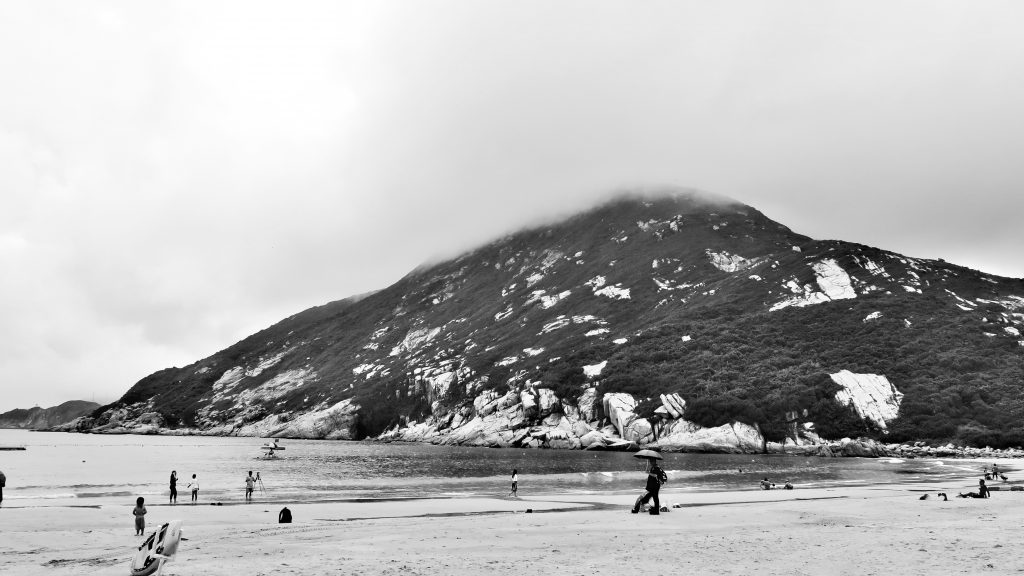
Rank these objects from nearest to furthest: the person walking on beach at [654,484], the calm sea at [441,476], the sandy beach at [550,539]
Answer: the sandy beach at [550,539] → the person walking on beach at [654,484] → the calm sea at [441,476]

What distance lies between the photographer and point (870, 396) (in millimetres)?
126562

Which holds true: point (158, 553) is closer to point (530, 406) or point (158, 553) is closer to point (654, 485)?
point (654, 485)

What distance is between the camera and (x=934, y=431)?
113062 millimetres

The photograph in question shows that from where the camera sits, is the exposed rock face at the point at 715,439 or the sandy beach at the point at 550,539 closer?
the sandy beach at the point at 550,539

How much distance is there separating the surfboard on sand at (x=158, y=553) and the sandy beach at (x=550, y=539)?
6.17 feet

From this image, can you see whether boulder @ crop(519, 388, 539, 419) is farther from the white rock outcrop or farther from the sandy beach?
the sandy beach

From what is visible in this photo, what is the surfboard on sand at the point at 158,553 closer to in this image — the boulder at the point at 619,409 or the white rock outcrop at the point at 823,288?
the boulder at the point at 619,409

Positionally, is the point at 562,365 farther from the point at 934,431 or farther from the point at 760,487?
the point at 760,487

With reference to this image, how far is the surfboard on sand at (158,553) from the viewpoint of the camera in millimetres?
16062

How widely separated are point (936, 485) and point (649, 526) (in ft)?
137

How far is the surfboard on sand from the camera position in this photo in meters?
16.1

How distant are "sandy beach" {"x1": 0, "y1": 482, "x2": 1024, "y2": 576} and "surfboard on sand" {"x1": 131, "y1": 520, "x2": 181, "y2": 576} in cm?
188

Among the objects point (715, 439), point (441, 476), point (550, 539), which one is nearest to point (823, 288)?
point (715, 439)

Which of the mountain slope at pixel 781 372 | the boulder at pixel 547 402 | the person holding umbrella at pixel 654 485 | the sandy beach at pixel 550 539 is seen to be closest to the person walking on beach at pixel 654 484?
the person holding umbrella at pixel 654 485
